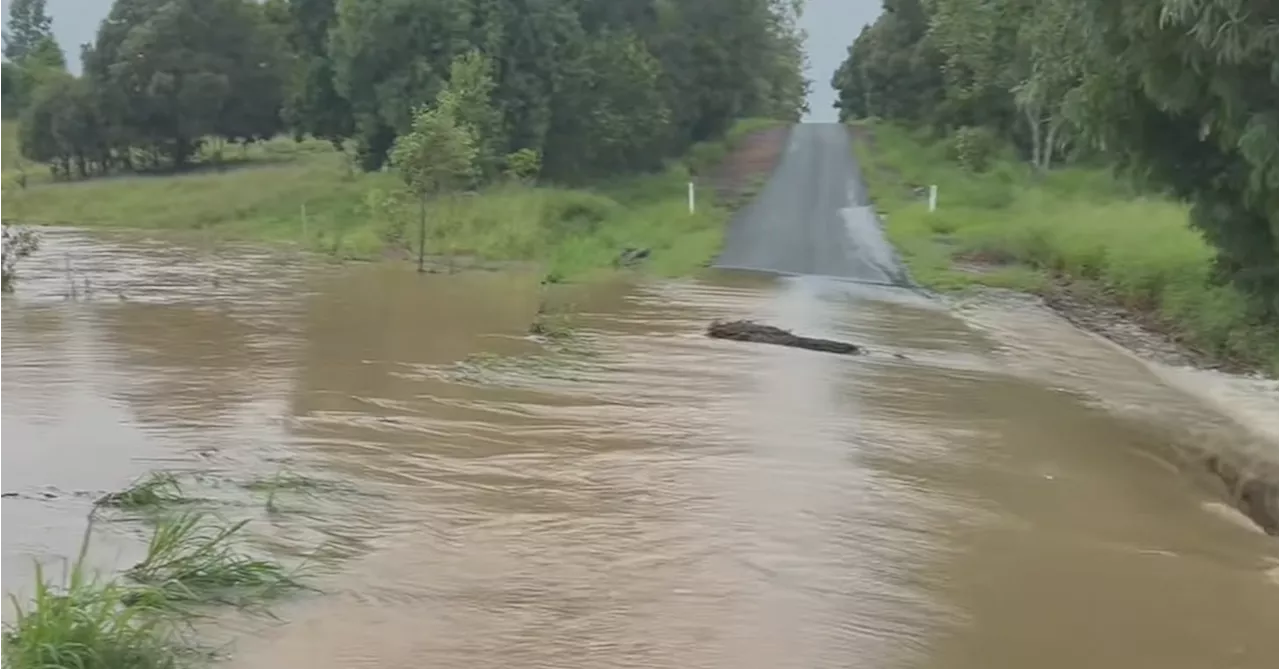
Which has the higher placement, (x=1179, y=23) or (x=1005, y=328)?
(x=1179, y=23)

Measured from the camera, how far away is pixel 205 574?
7.79 m

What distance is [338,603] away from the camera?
304 inches

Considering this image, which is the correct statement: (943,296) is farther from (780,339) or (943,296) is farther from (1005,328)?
(780,339)

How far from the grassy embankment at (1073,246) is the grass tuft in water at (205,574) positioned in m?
11.6

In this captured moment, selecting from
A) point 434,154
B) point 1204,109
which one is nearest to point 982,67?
point 434,154

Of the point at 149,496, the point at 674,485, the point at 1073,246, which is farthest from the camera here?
the point at 1073,246

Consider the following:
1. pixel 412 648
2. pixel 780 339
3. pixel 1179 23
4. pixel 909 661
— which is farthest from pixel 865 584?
pixel 780 339

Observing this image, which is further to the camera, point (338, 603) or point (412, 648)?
point (338, 603)

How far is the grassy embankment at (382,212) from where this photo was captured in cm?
3156

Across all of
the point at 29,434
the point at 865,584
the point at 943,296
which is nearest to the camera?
the point at 865,584

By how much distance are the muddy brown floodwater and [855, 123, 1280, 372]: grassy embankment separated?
56.4 inches

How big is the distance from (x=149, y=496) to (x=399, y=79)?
104 ft

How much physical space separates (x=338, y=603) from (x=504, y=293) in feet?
55.0

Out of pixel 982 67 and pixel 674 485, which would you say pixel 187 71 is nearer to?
pixel 982 67
